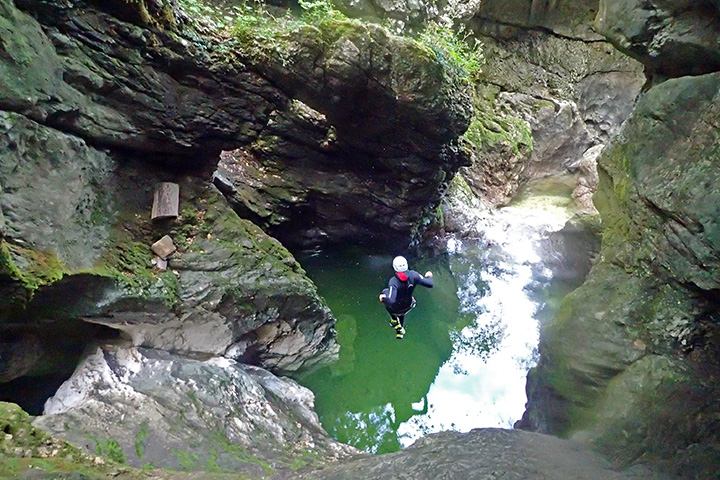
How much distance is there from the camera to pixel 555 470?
3.26 meters

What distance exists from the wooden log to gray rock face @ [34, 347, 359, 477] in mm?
1738

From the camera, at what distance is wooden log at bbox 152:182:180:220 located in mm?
5312

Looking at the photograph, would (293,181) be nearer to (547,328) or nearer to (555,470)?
(547,328)

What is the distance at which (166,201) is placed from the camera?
17.7ft

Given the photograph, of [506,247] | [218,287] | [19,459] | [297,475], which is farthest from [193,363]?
[506,247]

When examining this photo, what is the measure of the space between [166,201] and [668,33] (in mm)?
6290

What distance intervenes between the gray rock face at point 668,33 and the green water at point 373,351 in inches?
226

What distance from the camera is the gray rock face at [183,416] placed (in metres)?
3.57

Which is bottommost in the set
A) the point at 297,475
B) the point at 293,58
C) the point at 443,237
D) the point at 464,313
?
the point at 297,475

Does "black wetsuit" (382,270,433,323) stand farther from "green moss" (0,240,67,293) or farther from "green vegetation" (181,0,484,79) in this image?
"green moss" (0,240,67,293)

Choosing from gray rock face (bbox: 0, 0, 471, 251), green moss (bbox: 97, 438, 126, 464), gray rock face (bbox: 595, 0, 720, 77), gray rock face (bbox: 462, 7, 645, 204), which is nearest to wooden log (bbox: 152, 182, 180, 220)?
gray rock face (bbox: 0, 0, 471, 251)

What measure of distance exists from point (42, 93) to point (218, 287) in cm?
287

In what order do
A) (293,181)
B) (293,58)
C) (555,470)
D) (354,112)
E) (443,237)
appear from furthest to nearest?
(443,237) < (293,181) < (354,112) < (293,58) < (555,470)

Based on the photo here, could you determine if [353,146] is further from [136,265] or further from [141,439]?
[141,439]
